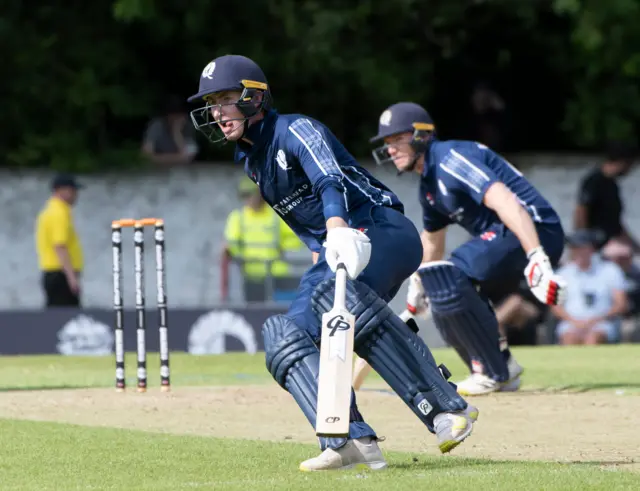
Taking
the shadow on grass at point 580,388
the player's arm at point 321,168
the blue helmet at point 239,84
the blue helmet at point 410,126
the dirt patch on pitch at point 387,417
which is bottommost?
the shadow on grass at point 580,388

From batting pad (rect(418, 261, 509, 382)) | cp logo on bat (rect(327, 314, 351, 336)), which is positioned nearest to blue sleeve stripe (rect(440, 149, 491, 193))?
batting pad (rect(418, 261, 509, 382))

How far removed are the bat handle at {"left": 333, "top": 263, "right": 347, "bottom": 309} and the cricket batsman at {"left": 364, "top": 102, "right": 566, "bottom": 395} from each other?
3.36m

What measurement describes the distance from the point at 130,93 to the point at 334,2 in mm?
2516

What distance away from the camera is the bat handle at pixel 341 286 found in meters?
5.92

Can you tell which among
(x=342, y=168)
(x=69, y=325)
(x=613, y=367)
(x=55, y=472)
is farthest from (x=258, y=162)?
(x=69, y=325)

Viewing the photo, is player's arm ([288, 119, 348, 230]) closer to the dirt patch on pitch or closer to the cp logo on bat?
the cp logo on bat

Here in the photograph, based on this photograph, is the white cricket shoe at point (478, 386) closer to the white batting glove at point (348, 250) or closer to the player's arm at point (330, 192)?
the player's arm at point (330, 192)

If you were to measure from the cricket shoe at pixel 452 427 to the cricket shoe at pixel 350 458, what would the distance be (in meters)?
0.26

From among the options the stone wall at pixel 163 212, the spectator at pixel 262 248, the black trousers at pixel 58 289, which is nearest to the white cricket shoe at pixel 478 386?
the spectator at pixel 262 248

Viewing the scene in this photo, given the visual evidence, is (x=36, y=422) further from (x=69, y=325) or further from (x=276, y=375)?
(x=69, y=325)

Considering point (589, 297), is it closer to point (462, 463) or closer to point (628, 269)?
point (628, 269)

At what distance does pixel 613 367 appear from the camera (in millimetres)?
11688

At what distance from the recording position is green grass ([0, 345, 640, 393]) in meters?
10.7

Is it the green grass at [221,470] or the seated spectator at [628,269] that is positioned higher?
the green grass at [221,470]
